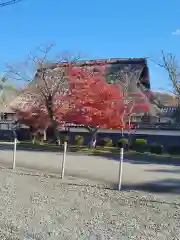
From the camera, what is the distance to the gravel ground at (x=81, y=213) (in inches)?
235

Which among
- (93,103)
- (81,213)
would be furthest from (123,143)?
(81,213)

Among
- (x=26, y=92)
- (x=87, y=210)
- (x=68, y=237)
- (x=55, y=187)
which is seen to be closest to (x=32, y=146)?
(x=26, y=92)

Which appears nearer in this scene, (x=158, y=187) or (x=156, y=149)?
(x=158, y=187)

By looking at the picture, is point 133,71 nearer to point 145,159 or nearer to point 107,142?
point 107,142

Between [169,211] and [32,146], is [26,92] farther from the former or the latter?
[169,211]

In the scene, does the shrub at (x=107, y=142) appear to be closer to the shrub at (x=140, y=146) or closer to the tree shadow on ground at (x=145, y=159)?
the shrub at (x=140, y=146)

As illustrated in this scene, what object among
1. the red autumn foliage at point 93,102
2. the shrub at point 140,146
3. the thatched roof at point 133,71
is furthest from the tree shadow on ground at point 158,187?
the thatched roof at point 133,71

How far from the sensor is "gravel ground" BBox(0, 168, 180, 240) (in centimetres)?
598

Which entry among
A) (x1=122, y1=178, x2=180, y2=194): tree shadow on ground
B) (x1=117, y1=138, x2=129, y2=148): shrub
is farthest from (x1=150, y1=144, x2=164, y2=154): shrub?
(x1=122, y1=178, x2=180, y2=194): tree shadow on ground

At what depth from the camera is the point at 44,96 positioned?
85.9 feet

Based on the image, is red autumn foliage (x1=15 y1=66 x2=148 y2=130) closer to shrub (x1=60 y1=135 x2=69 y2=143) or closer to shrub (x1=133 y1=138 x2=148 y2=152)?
shrub (x1=133 y1=138 x2=148 y2=152)

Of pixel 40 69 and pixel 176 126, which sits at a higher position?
pixel 40 69

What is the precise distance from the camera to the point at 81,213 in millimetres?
7277

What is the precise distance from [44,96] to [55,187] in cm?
1670
